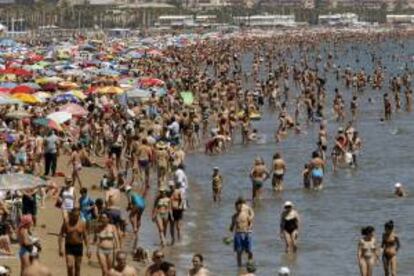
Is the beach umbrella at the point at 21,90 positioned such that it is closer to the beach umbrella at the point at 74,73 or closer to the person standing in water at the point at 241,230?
the beach umbrella at the point at 74,73

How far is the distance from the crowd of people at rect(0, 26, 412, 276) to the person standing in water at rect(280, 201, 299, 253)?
0.07 feet

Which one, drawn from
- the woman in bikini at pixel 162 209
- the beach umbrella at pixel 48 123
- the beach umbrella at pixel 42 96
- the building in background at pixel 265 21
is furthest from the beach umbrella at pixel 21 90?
the building in background at pixel 265 21

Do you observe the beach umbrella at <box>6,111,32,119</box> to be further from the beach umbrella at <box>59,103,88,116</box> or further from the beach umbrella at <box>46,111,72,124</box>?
the beach umbrella at <box>46,111,72,124</box>

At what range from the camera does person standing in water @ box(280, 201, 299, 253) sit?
1614cm

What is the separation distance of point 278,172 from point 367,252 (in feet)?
25.4

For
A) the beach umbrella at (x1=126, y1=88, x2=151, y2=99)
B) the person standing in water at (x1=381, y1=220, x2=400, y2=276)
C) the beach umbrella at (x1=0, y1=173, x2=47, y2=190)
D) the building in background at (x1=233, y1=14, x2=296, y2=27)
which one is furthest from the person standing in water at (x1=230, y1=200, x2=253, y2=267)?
the building in background at (x1=233, y1=14, x2=296, y2=27)

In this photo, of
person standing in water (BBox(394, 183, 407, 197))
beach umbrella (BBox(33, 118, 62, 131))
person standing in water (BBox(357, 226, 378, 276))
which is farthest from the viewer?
beach umbrella (BBox(33, 118, 62, 131))

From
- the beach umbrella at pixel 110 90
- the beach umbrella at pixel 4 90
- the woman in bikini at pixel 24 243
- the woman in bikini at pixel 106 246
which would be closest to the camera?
the woman in bikini at pixel 24 243

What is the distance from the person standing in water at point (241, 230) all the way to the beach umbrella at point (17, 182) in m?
2.96

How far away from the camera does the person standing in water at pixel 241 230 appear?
15.4 m

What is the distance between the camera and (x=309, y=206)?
2134cm

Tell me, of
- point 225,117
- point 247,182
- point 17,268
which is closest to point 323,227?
point 247,182

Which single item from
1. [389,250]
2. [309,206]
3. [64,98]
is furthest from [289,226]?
[64,98]

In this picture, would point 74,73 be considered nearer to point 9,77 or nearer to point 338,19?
point 9,77
